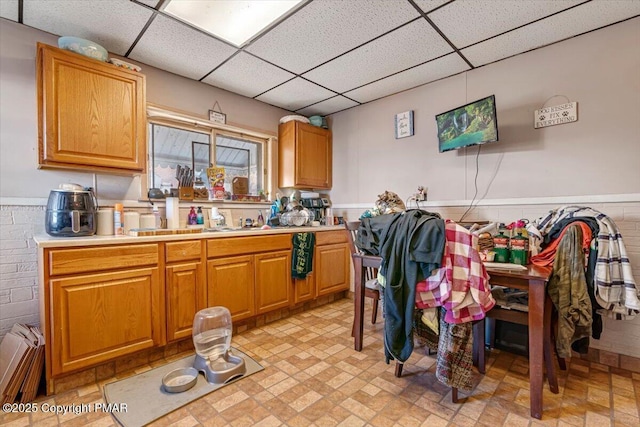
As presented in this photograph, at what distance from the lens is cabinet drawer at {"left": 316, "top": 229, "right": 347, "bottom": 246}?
326 cm

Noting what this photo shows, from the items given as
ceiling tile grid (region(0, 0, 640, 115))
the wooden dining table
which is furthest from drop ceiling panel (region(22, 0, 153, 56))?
the wooden dining table

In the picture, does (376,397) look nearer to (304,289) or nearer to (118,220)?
(304,289)

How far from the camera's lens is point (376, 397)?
5.62 feet

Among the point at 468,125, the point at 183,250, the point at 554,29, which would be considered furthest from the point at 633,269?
the point at 183,250

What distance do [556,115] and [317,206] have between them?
2.50 metres

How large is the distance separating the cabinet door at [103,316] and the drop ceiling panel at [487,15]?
2737 mm

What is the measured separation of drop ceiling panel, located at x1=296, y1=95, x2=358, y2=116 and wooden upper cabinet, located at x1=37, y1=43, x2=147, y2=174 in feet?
6.47

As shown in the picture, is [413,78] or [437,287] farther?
[413,78]

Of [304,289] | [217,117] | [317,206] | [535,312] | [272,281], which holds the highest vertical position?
[217,117]

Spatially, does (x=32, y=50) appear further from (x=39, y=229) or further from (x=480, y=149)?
(x=480, y=149)

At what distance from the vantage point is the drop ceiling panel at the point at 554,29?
6.34ft

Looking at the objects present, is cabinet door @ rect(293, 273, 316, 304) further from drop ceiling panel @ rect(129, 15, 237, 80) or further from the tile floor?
drop ceiling panel @ rect(129, 15, 237, 80)

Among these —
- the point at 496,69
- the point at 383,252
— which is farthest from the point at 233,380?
the point at 496,69

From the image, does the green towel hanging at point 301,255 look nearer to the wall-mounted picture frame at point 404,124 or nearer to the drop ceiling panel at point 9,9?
the wall-mounted picture frame at point 404,124
